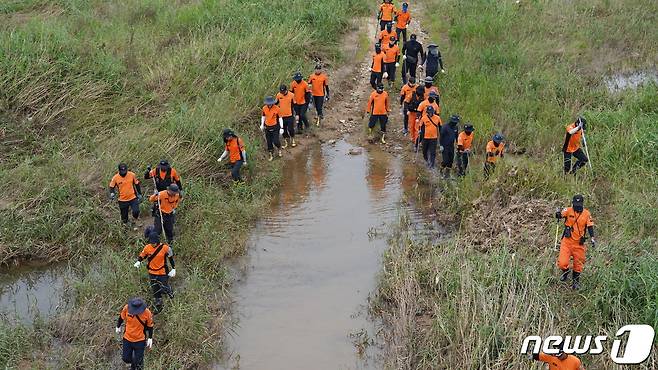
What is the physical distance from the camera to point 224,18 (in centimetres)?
1964

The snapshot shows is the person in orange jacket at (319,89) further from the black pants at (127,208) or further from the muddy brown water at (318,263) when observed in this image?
the black pants at (127,208)

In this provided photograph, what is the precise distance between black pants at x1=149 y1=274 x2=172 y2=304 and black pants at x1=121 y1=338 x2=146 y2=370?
1375mm

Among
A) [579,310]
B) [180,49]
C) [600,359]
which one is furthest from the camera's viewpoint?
[180,49]

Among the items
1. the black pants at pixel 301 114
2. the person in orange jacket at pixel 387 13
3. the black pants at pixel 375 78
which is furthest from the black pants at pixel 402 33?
Answer: the black pants at pixel 301 114

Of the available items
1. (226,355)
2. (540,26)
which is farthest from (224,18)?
(226,355)

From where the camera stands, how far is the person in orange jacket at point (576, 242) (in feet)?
32.0

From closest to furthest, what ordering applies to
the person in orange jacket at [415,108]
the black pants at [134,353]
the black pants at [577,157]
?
the black pants at [134,353]
the black pants at [577,157]
the person in orange jacket at [415,108]

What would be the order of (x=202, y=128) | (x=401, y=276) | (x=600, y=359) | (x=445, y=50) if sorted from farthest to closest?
(x=445, y=50) → (x=202, y=128) → (x=401, y=276) → (x=600, y=359)

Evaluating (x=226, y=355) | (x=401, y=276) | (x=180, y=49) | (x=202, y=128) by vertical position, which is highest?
(x=180, y=49)

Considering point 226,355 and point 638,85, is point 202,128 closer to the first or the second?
point 226,355

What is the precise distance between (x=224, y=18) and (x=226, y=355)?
1250cm

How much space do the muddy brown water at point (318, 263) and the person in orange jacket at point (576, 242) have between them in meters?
2.84

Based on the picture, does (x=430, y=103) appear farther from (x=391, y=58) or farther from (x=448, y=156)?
(x=391, y=58)

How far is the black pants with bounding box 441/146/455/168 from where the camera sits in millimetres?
13536
